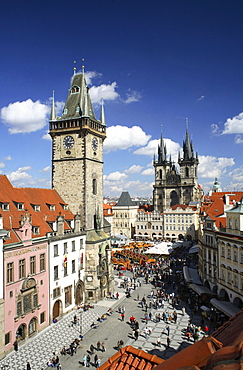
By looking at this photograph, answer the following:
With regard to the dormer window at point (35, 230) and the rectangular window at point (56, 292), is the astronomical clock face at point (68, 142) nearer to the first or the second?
the dormer window at point (35, 230)

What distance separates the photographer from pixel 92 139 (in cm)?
4503

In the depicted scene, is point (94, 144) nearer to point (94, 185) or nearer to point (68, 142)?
point (68, 142)

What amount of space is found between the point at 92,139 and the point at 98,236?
14.3 metres

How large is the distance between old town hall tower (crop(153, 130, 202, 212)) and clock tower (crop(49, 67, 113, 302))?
307 ft

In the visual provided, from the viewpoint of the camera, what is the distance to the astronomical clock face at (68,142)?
4406 cm

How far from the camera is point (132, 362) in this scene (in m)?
7.79

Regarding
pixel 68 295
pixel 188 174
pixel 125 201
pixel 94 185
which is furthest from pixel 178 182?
pixel 68 295

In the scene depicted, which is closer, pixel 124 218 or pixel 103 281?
pixel 103 281

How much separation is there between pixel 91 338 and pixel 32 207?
16196mm

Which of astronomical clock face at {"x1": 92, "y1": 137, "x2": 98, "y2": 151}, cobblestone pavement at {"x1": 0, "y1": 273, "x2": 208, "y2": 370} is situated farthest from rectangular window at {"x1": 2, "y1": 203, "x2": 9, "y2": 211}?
astronomical clock face at {"x1": 92, "y1": 137, "x2": 98, "y2": 151}

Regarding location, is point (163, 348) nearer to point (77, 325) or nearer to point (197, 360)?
point (77, 325)

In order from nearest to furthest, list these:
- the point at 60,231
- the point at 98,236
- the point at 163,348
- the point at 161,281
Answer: the point at 163,348 → the point at 60,231 → the point at 98,236 → the point at 161,281

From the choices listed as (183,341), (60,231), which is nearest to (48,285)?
(60,231)

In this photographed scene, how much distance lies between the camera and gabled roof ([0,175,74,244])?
30.9 m
